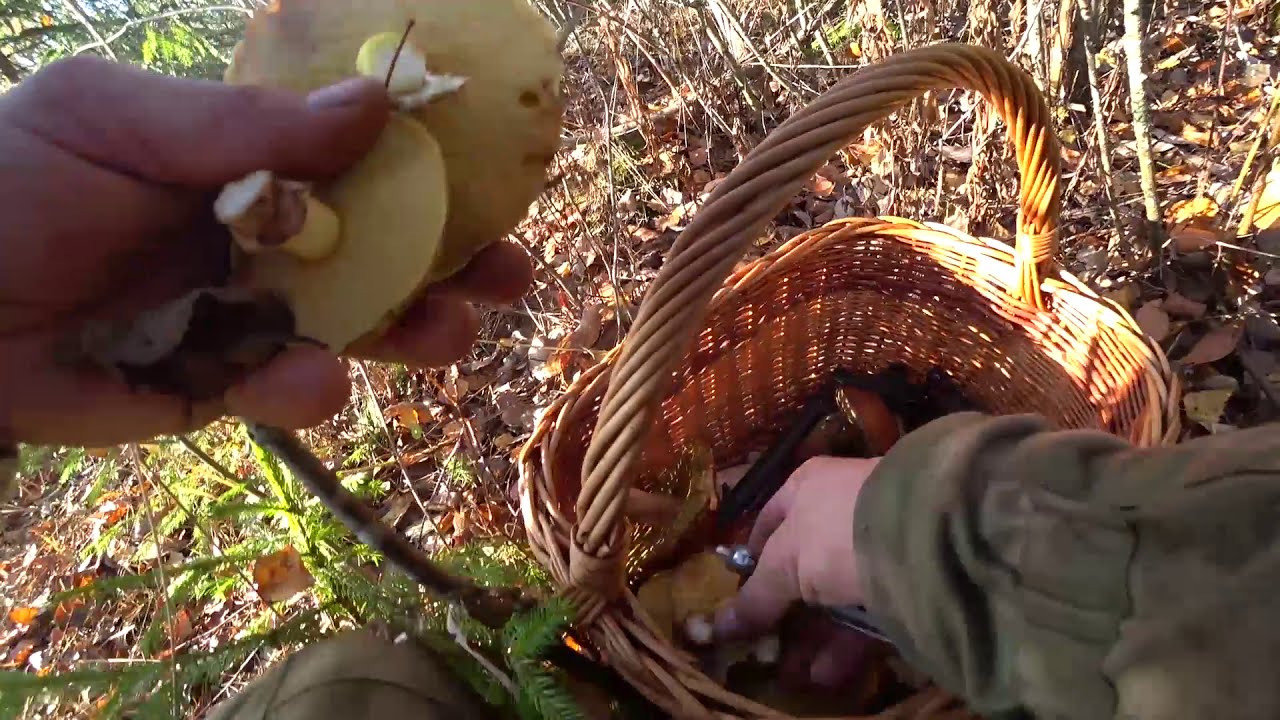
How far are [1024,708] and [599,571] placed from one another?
17.4 inches

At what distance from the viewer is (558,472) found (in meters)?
1.22

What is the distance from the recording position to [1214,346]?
1.40 metres

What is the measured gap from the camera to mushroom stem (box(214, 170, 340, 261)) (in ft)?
1.89

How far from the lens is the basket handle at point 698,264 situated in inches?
32.2

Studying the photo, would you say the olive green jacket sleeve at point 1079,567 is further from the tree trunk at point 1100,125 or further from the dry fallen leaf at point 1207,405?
the tree trunk at point 1100,125

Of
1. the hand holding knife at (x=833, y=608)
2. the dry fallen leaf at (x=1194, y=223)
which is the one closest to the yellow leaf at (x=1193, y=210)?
the dry fallen leaf at (x=1194, y=223)

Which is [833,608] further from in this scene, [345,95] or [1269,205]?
[1269,205]

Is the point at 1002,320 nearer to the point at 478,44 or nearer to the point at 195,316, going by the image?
the point at 478,44

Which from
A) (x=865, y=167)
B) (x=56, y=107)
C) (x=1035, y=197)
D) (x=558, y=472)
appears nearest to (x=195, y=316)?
(x=56, y=107)

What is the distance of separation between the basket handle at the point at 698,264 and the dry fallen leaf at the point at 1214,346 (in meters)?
0.83

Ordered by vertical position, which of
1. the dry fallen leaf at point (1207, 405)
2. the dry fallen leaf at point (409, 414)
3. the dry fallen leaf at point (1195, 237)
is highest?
the dry fallen leaf at point (409, 414)

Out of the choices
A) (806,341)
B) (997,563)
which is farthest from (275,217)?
(806,341)

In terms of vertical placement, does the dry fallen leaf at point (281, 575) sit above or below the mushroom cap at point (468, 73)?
below

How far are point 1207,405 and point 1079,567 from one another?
887 millimetres
